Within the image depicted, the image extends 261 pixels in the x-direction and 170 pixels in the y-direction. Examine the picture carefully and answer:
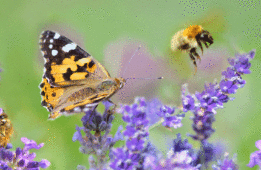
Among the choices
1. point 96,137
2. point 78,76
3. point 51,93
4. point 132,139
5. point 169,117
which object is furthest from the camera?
point 78,76

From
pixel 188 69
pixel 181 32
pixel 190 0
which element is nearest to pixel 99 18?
pixel 190 0

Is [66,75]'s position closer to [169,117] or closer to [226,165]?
[169,117]

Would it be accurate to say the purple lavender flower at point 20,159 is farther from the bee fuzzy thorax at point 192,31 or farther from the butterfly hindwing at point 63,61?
the bee fuzzy thorax at point 192,31

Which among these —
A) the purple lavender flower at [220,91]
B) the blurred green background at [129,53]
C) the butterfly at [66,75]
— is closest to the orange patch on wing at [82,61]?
the butterfly at [66,75]

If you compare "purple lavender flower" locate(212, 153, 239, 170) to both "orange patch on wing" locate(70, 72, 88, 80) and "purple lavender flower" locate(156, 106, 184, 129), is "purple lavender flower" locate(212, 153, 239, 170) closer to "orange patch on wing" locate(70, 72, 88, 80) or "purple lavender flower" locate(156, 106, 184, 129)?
"purple lavender flower" locate(156, 106, 184, 129)

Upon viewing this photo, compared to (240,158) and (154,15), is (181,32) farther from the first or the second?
(154,15)

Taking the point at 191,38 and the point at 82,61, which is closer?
the point at 82,61

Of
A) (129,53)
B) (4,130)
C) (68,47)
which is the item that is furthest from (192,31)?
(4,130)

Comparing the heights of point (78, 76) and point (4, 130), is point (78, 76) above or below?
above
